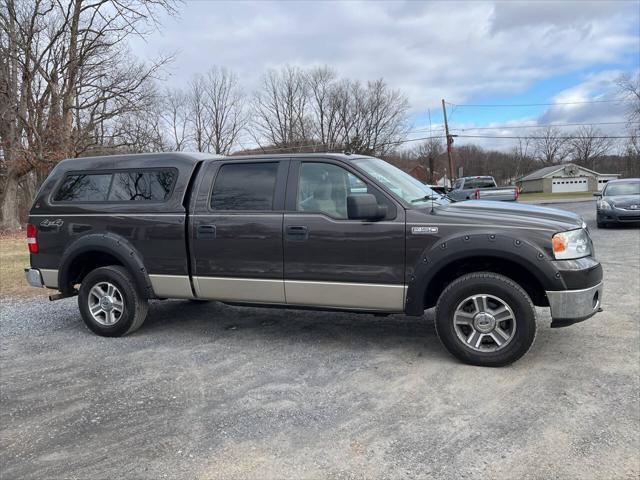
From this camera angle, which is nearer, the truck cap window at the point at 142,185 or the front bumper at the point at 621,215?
the truck cap window at the point at 142,185

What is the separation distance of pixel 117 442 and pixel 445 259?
2.84 m

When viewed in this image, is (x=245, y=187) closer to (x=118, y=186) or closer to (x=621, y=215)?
(x=118, y=186)

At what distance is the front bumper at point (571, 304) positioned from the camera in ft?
13.1

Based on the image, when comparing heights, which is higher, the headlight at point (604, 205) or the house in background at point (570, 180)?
the house in background at point (570, 180)

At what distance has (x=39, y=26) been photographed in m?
22.6

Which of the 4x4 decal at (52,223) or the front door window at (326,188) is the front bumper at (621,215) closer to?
the front door window at (326,188)

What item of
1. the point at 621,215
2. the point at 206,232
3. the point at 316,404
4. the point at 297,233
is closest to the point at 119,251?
the point at 206,232

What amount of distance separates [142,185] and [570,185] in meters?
82.5

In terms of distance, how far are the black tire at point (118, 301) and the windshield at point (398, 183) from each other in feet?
9.27

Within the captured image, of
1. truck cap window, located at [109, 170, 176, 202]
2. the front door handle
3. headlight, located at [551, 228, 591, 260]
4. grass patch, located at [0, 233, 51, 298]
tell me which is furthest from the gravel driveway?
grass patch, located at [0, 233, 51, 298]

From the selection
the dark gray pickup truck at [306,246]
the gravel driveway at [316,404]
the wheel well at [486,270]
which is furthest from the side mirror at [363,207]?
the gravel driveway at [316,404]

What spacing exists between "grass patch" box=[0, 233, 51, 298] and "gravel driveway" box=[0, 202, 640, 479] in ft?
10.2

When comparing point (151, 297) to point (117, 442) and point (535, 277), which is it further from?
point (535, 277)

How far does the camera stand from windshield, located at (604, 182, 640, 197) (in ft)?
50.3
